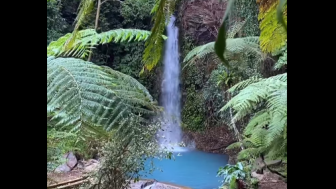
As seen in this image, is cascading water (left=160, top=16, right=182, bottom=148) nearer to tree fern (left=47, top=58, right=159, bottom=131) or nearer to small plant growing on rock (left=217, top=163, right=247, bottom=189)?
small plant growing on rock (left=217, top=163, right=247, bottom=189)

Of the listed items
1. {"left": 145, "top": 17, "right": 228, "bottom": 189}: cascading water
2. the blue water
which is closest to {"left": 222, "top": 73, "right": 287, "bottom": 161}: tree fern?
{"left": 145, "top": 17, "right": 228, "bottom": 189}: cascading water

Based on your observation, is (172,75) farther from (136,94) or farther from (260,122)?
(136,94)

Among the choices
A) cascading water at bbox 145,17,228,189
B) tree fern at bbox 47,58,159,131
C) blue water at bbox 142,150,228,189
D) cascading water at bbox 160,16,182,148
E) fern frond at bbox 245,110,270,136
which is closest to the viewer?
tree fern at bbox 47,58,159,131

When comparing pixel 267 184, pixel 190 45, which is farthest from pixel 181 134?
pixel 267 184

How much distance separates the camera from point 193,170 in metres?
4.81

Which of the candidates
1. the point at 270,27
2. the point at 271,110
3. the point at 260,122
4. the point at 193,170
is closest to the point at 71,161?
the point at 193,170

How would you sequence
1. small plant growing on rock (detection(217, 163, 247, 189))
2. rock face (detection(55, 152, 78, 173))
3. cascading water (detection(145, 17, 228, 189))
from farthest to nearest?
cascading water (detection(145, 17, 228, 189)), rock face (detection(55, 152, 78, 173)), small plant growing on rock (detection(217, 163, 247, 189))

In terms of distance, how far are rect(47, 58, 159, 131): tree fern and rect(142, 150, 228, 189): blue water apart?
9.63 ft

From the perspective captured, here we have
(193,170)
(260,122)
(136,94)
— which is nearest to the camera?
(136,94)

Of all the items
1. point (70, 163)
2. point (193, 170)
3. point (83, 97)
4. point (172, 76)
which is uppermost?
point (172, 76)

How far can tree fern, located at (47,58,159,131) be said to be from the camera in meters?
0.73

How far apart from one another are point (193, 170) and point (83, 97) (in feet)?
13.9
